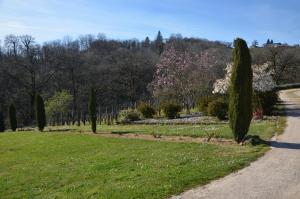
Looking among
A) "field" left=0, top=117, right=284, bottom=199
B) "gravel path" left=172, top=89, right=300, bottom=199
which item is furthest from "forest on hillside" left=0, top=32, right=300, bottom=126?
"gravel path" left=172, top=89, right=300, bottom=199

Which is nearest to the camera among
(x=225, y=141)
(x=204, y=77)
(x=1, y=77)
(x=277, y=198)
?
(x=277, y=198)

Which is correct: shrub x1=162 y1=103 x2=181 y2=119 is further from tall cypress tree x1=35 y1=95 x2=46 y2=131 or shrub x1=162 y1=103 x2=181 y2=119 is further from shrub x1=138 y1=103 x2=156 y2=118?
tall cypress tree x1=35 y1=95 x2=46 y2=131

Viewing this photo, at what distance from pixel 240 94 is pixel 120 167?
6.30 metres

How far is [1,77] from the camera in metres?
67.1

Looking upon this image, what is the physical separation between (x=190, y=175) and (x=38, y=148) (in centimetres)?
1409

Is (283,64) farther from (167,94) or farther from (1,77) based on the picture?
(1,77)

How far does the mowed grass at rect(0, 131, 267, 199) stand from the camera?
33.7 feet

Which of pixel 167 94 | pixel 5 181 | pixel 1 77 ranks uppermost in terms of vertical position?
pixel 1 77

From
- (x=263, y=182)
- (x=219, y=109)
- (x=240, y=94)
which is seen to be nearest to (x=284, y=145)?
(x=240, y=94)

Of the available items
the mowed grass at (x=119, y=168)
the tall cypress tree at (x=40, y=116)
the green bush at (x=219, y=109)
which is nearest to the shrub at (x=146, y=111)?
the green bush at (x=219, y=109)

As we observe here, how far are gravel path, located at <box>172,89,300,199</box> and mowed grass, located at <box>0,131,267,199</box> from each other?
1.40ft

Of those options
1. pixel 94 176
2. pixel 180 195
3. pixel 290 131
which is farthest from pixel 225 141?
pixel 180 195

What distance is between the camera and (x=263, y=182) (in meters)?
10.1

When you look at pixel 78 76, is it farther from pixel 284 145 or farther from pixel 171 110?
pixel 284 145
